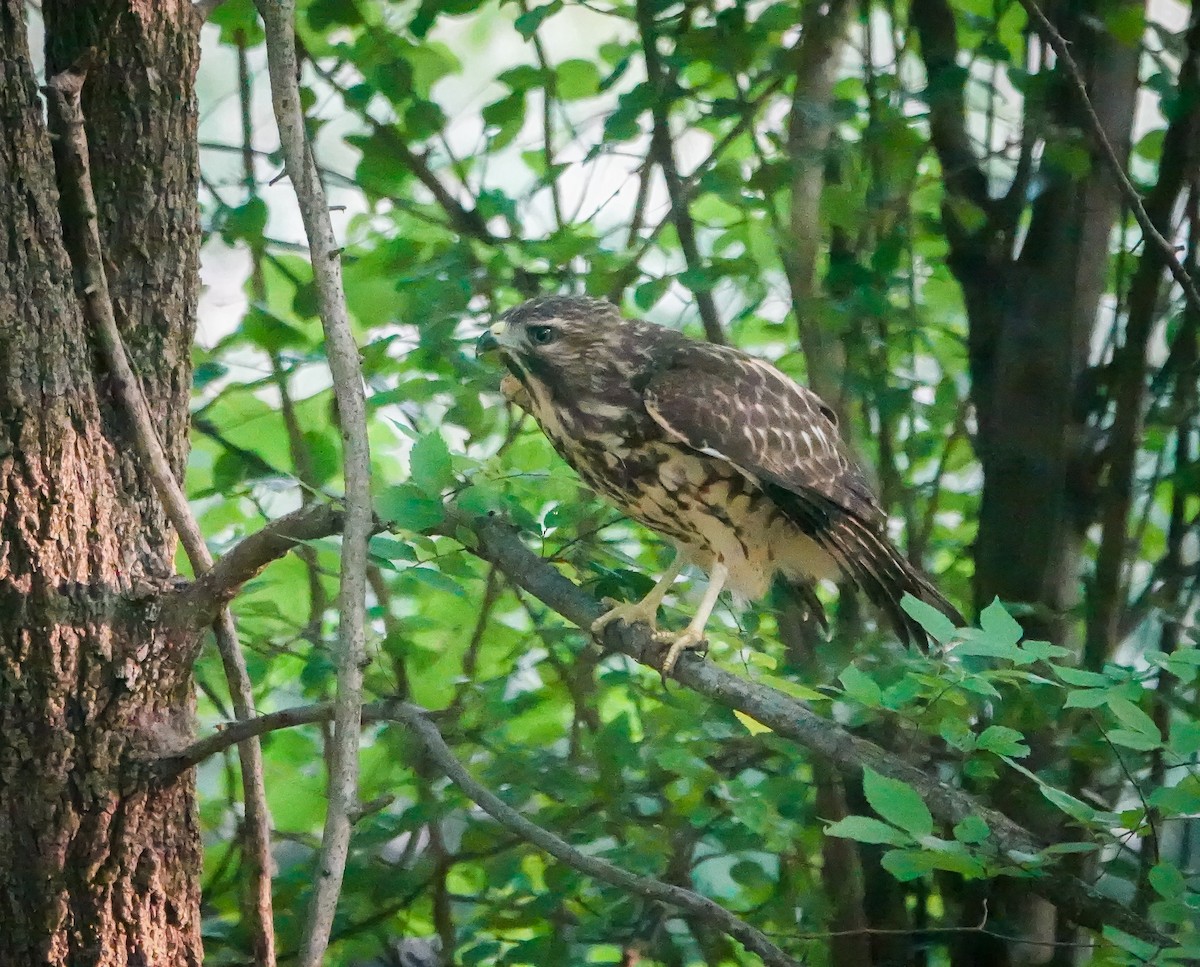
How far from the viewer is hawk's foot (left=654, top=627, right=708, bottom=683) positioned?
185 cm

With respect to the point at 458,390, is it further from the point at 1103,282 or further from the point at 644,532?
the point at 1103,282

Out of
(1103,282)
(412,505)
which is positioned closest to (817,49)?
(1103,282)

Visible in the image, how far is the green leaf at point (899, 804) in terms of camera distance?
1.19 m

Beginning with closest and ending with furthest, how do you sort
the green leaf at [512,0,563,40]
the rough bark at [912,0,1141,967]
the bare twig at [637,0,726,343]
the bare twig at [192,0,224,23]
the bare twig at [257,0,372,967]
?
the bare twig at [257,0,372,967] < the bare twig at [192,0,224,23] < the green leaf at [512,0,563,40] < the bare twig at [637,0,726,343] < the rough bark at [912,0,1141,967]

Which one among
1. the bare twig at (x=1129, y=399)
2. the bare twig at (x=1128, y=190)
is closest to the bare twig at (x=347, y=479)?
the bare twig at (x=1128, y=190)

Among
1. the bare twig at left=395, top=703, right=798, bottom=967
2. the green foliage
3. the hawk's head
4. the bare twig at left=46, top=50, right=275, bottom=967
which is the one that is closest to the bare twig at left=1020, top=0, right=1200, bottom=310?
the green foliage

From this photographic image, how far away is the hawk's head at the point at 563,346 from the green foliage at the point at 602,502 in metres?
0.11

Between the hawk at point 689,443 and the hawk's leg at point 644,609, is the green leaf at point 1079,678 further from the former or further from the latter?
the hawk's leg at point 644,609

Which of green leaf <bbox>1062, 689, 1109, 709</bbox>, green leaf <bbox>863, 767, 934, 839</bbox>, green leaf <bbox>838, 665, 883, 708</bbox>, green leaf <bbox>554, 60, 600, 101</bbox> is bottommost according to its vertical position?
green leaf <bbox>863, 767, 934, 839</bbox>

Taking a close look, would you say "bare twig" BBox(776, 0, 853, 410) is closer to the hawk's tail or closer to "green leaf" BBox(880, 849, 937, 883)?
the hawk's tail

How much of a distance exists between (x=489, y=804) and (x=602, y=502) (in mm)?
889

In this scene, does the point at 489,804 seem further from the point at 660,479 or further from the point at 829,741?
the point at 660,479

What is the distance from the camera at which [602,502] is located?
7.27 ft

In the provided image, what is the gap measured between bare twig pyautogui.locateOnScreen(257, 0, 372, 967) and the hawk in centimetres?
64
